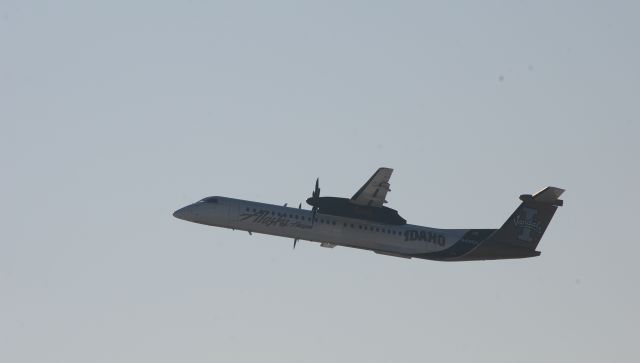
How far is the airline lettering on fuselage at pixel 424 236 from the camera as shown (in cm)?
7212

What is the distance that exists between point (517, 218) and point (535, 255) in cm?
276

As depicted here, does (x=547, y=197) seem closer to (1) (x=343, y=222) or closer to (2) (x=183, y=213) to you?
(1) (x=343, y=222)

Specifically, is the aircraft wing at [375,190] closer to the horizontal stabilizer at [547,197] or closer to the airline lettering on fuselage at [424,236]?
the airline lettering on fuselage at [424,236]

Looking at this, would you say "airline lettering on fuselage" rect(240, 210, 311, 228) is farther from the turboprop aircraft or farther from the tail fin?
the tail fin

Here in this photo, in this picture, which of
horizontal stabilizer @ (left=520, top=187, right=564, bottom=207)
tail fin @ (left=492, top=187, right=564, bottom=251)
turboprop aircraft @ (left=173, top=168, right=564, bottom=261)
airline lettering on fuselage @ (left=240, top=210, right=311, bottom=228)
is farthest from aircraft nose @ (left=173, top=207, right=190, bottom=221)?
horizontal stabilizer @ (left=520, top=187, right=564, bottom=207)

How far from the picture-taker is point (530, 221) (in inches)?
2943

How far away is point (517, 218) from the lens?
245 ft

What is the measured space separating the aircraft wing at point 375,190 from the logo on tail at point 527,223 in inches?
411

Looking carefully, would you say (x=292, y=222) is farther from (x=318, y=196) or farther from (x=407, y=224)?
(x=407, y=224)

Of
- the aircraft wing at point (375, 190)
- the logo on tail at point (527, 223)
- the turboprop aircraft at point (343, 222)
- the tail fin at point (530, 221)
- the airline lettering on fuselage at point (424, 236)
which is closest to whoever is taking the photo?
the aircraft wing at point (375, 190)

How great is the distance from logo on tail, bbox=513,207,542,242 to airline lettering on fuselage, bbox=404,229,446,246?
5449 millimetres

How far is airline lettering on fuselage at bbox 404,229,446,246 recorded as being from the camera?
237ft

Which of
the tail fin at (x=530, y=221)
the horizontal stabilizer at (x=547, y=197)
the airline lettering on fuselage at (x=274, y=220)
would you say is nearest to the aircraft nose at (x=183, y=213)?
the airline lettering on fuselage at (x=274, y=220)

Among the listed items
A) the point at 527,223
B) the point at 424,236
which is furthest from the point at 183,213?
the point at 527,223
